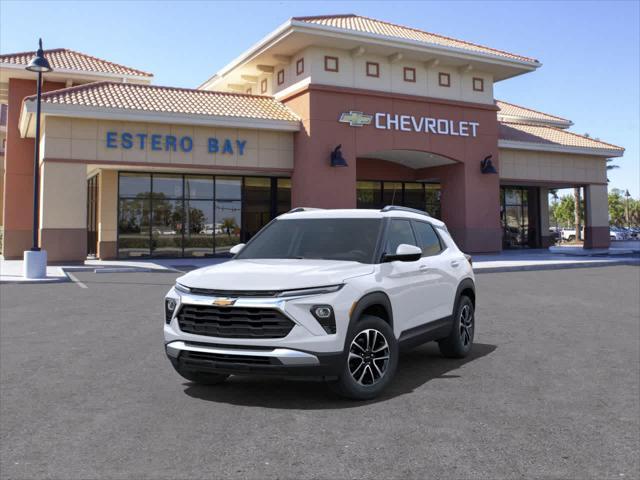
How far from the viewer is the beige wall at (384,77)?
25109mm

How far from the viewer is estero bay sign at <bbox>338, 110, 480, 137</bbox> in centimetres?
2570

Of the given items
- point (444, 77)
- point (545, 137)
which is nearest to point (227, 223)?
point (444, 77)

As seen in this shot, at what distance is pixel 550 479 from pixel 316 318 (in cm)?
209

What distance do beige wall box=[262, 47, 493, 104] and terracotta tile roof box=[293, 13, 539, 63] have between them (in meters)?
1.18

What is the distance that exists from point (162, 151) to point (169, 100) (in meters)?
2.78

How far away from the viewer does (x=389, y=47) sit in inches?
1002

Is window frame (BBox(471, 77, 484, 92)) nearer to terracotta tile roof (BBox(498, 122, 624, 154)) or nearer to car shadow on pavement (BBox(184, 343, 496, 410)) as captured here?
terracotta tile roof (BBox(498, 122, 624, 154))

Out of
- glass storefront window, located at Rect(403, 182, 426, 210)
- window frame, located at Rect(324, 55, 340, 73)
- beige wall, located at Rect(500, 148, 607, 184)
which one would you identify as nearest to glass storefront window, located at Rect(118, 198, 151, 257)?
window frame, located at Rect(324, 55, 340, 73)

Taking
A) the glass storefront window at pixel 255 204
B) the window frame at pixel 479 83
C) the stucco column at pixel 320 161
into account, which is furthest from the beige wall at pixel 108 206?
the window frame at pixel 479 83

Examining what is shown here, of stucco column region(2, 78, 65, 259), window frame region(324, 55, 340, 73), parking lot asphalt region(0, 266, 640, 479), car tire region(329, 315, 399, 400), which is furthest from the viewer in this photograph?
stucco column region(2, 78, 65, 259)

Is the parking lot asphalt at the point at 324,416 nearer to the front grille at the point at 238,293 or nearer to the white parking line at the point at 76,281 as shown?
the front grille at the point at 238,293

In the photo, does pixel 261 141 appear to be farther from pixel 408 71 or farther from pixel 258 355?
pixel 258 355

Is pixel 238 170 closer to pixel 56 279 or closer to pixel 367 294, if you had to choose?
pixel 56 279

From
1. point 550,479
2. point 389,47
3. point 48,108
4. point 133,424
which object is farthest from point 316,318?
point 389,47
